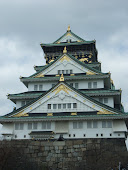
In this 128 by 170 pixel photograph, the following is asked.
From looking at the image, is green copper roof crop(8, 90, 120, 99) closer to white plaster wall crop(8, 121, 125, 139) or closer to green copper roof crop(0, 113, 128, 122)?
green copper roof crop(0, 113, 128, 122)

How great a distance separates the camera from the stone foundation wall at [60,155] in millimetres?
23609

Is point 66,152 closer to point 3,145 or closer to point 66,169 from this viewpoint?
point 66,169

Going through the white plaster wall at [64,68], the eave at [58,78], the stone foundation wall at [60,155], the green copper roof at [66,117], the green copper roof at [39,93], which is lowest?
the stone foundation wall at [60,155]

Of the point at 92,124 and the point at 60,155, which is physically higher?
the point at 92,124

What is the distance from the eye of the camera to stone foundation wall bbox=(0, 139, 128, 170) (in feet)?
77.5

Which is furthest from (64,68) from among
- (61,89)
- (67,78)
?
(61,89)

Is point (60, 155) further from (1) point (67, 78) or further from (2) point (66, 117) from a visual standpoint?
(1) point (67, 78)

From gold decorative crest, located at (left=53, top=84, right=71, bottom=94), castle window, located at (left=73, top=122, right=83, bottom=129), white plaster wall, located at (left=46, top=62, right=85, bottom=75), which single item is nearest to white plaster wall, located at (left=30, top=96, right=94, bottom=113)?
gold decorative crest, located at (left=53, top=84, right=71, bottom=94)

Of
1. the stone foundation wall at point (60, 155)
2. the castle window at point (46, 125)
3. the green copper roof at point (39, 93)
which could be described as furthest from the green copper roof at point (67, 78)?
the stone foundation wall at point (60, 155)

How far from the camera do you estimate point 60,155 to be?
25.1 metres

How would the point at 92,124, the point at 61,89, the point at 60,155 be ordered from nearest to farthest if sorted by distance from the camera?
the point at 60,155 → the point at 92,124 → the point at 61,89

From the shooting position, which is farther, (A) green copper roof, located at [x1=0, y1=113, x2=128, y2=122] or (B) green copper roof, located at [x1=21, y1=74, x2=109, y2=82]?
(B) green copper roof, located at [x1=21, y1=74, x2=109, y2=82]

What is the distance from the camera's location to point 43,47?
46.2 metres

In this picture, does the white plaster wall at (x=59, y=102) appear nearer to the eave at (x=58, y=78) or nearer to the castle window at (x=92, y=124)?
the castle window at (x=92, y=124)
